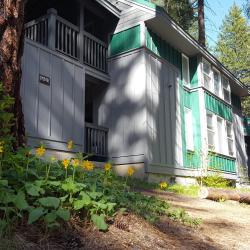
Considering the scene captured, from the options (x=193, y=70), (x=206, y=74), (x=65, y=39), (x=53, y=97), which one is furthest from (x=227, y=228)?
(x=206, y=74)

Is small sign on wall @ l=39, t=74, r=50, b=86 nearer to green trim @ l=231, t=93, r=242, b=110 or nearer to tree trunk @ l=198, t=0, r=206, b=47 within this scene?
tree trunk @ l=198, t=0, r=206, b=47

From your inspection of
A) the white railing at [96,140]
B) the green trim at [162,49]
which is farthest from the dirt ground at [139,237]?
the green trim at [162,49]

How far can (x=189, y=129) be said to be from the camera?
17.3 m

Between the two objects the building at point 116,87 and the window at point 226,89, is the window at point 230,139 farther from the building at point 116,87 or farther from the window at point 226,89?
the building at point 116,87

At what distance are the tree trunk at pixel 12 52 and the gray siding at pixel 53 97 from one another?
611 cm

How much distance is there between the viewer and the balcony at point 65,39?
41.2 feet

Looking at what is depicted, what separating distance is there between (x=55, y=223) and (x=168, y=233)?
1.86m


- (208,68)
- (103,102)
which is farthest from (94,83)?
(208,68)

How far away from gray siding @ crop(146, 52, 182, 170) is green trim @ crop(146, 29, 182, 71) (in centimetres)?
68

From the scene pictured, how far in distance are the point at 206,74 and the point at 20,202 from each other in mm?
16373

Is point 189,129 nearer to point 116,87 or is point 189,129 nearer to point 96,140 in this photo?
point 116,87

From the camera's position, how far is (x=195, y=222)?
5.56 m

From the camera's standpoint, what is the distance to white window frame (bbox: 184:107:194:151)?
55.1 feet

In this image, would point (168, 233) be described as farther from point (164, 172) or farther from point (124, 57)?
point (124, 57)
